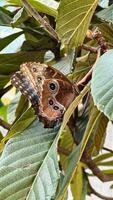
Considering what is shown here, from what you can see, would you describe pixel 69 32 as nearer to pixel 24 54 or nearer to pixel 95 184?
pixel 24 54

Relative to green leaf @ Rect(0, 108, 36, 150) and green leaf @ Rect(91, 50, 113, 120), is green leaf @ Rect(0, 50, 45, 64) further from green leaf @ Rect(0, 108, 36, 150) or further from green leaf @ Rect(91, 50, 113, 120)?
green leaf @ Rect(91, 50, 113, 120)

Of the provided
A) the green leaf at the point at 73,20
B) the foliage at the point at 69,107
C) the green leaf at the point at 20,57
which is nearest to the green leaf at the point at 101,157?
the foliage at the point at 69,107

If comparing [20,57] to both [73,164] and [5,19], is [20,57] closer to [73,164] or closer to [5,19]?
[5,19]

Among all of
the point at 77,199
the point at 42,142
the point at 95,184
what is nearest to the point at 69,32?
the point at 42,142

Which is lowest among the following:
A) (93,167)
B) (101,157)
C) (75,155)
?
(101,157)

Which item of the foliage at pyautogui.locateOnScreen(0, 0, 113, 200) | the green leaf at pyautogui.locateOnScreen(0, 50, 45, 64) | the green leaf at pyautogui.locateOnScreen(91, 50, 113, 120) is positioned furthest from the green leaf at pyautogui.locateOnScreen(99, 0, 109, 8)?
the green leaf at pyautogui.locateOnScreen(91, 50, 113, 120)

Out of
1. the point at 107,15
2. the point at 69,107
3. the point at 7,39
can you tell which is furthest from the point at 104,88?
the point at 7,39
